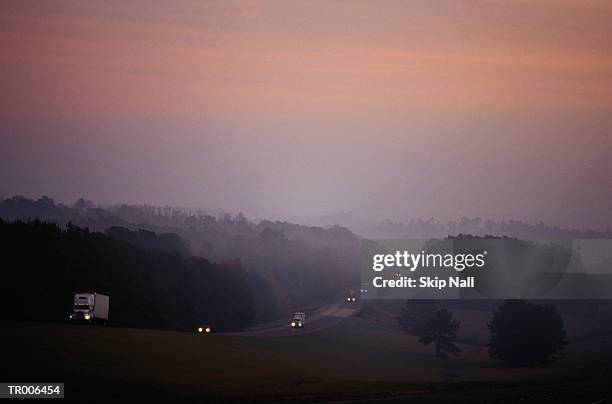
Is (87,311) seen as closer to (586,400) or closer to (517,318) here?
(586,400)

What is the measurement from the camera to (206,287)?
7766 inches

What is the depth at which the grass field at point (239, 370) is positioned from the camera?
3046 inches

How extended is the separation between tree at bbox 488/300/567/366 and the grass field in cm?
811

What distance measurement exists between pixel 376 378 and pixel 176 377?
122 feet

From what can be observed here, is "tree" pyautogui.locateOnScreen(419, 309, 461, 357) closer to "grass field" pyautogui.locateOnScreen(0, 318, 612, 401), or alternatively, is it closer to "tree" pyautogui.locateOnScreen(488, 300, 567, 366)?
"tree" pyautogui.locateOnScreen(488, 300, 567, 366)

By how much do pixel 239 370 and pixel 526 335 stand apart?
8540 centimetres

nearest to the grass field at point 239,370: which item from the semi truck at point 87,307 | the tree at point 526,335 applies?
the semi truck at point 87,307

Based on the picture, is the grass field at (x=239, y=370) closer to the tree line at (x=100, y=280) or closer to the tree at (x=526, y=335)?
the tree at (x=526, y=335)

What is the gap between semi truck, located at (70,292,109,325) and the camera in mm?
124000

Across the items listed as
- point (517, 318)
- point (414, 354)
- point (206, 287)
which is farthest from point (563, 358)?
point (206, 287)

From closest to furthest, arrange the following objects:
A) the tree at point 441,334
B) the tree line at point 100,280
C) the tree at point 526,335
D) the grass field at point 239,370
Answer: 1. the grass field at point 239,370
2. the tree line at point 100,280
3. the tree at point 526,335
4. the tree at point 441,334

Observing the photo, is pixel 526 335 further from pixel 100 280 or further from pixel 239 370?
pixel 239 370

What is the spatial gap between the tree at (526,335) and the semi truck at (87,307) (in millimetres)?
77554

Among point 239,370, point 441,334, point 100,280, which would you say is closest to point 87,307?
point 239,370
